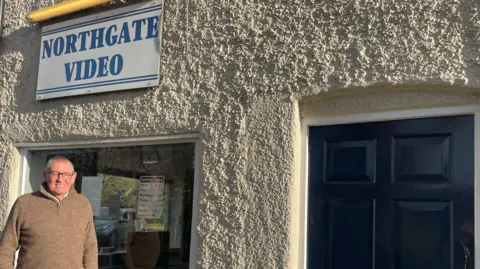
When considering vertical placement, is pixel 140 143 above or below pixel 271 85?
below

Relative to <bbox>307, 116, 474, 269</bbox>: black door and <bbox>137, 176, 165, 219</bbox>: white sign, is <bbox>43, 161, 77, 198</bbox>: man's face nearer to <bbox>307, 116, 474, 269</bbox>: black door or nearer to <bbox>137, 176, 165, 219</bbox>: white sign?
<bbox>137, 176, 165, 219</bbox>: white sign

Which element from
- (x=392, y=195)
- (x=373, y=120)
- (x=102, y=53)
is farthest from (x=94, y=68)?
(x=392, y=195)

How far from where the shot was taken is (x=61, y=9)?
16.5 feet

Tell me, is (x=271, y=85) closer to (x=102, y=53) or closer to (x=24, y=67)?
(x=102, y=53)

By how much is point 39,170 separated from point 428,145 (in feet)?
12.2

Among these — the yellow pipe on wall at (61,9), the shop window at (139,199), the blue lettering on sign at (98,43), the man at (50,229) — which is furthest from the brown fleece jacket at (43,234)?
the yellow pipe on wall at (61,9)

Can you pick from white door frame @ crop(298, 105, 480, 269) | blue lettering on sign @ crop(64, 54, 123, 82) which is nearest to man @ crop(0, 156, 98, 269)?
blue lettering on sign @ crop(64, 54, 123, 82)

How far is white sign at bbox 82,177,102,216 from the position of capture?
517 cm

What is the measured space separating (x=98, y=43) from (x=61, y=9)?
1.60 feet

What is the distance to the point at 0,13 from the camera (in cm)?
572

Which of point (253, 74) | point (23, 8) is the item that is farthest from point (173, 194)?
point (23, 8)

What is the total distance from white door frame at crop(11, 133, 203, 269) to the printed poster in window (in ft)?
1.36

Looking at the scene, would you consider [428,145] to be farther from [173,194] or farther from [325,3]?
[173,194]

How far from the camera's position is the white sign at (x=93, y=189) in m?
5.17
